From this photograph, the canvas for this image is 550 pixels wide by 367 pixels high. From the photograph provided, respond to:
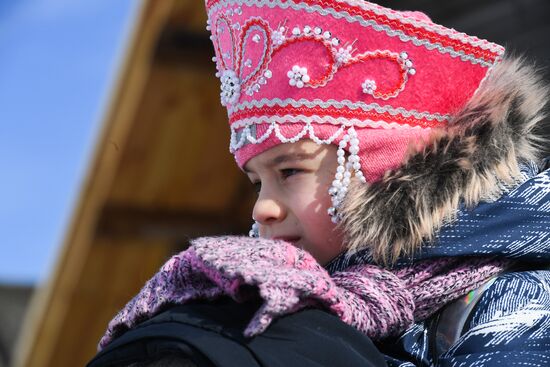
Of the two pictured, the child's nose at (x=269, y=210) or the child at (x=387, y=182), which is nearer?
the child at (x=387, y=182)

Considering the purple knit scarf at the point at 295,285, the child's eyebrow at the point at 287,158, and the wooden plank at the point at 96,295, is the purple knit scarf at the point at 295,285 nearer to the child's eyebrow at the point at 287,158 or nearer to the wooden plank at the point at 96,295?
the child's eyebrow at the point at 287,158

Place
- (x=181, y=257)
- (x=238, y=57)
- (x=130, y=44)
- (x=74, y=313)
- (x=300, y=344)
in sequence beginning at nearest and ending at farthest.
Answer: (x=300, y=344)
(x=181, y=257)
(x=238, y=57)
(x=130, y=44)
(x=74, y=313)

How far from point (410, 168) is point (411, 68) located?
17cm

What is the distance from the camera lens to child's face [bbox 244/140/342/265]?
139cm

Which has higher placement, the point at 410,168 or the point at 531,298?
the point at 410,168

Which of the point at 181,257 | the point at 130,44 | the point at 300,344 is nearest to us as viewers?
the point at 300,344

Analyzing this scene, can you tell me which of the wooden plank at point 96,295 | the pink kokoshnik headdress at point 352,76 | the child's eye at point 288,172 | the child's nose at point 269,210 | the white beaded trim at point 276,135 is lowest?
the wooden plank at point 96,295

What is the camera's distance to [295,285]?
3.53 feet

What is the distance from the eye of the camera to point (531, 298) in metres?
1.23

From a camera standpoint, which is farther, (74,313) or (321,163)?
(74,313)

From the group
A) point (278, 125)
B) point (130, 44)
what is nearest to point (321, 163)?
point (278, 125)

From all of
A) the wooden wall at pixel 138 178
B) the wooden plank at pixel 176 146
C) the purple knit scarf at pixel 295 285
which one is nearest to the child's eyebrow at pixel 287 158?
the purple knit scarf at pixel 295 285

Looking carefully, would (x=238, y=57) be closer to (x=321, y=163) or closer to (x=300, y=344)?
(x=321, y=163)

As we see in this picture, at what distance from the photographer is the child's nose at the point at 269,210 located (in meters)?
1.41
